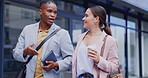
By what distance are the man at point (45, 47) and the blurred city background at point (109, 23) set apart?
2206 millimetres

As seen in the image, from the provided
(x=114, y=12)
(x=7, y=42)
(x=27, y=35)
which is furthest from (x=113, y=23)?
(x=27, y=35)

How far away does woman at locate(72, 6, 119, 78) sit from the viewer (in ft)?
6.75

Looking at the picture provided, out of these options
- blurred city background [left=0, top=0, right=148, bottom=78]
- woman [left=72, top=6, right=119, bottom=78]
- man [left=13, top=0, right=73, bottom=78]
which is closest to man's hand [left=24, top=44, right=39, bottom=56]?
man [left=13, top=0, right=73, bottom=78]

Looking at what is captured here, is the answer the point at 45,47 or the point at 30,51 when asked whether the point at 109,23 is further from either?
the point at 30,51

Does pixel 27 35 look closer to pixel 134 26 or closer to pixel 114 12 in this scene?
pixel 114 12

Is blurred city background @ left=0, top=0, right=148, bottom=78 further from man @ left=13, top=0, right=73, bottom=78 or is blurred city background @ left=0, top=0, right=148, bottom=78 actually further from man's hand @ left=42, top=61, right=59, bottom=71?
man's hand @ left=42, top=61, right=59, bottom=71

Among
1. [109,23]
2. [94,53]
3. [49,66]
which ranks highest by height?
[109,23]

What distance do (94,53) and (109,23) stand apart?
612 centimetres

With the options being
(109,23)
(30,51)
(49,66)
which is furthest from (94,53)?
(109,23)

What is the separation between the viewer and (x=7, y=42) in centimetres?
1129

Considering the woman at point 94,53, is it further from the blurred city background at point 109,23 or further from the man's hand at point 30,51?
the blurred city background at point 109,23

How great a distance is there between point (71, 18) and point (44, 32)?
415 cm

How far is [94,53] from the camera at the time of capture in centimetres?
201

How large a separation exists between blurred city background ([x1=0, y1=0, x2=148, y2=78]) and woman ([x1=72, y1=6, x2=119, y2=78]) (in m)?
2.66
